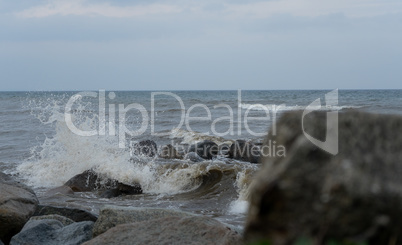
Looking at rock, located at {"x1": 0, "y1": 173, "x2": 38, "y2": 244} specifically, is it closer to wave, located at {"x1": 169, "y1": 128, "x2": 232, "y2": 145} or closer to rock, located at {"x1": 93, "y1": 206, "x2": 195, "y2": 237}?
rock, located at {"x1": 93, "y1": 206, "x2": 195, "y2": 237}

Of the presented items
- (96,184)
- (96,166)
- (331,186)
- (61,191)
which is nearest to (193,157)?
(96,166)

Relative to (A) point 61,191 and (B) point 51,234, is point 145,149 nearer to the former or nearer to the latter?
(A) point 61,191

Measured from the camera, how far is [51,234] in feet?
13.8

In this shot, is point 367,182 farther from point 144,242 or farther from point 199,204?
point 199,204

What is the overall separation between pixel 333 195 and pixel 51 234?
3450 mm

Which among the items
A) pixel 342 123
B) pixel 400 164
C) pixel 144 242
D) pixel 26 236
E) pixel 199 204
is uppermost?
pixel 342 123

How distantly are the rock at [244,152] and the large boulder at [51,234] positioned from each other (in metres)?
6.79

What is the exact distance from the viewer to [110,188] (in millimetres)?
8633

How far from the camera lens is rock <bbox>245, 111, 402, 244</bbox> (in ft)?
4.08

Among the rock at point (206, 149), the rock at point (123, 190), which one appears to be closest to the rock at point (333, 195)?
the rock at point (123, 190)

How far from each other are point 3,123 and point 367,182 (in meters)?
21.6

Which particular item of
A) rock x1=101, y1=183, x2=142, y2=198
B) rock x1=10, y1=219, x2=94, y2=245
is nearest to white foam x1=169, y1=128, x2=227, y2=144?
rock x1=101, y1=183, x2=142, y2=198

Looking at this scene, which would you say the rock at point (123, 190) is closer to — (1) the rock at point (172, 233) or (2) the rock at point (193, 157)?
(2) the rock at point (193, 157)

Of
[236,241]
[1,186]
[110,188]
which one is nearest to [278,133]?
[236,241]
